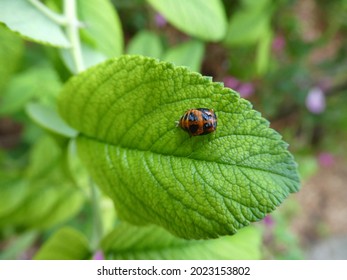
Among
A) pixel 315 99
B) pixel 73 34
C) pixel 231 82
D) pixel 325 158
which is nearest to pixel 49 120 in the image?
pixel 73 34

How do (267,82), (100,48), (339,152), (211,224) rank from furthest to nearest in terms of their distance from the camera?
(339,152), (267,82), (100,48), (211,224)

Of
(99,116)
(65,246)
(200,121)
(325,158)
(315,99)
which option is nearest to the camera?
(200,121)

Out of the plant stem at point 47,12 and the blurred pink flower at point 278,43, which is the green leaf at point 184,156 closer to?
the plant stem at point 47,12

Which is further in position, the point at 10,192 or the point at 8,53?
the point at 10,192

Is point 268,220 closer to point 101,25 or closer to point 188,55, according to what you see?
point 188,55

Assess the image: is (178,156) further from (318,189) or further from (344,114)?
(318,189)

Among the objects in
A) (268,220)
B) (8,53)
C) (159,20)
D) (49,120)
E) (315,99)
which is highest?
(159,20)
